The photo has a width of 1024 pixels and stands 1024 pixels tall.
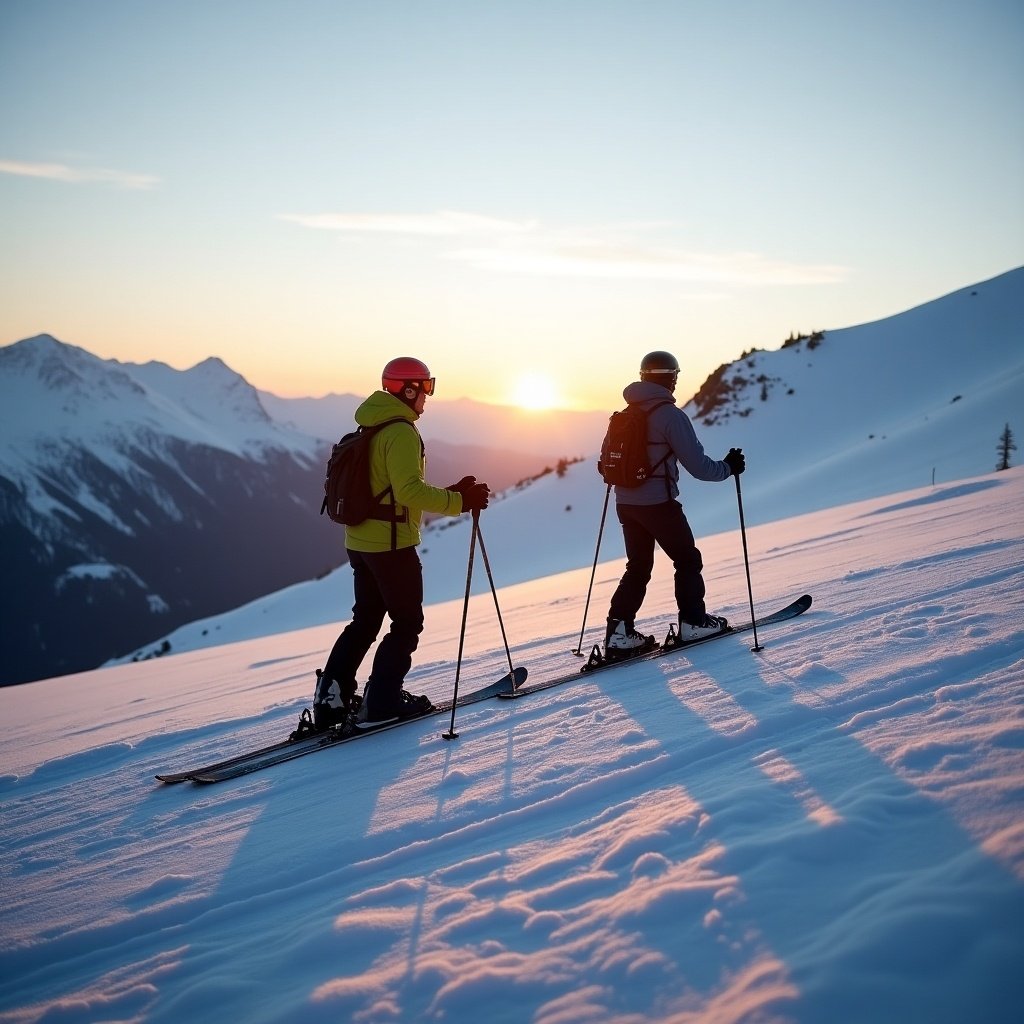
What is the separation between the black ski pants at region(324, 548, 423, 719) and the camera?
538 cm

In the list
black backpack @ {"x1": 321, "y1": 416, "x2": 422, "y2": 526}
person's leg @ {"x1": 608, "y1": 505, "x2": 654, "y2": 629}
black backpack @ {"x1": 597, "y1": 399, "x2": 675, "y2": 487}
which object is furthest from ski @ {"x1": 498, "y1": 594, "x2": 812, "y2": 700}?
black backpack @ {"x1": 321, "y1": 416, "x2": 422, "y2": 526}

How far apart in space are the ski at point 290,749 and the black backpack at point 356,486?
1.49m

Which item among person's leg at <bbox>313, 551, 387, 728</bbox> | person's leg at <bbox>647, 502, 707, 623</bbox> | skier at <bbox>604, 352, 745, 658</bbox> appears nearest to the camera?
person's leg at <bbox>313, 551, 387, 728</bbox>

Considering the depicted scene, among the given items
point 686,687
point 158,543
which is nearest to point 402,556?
point 686,687

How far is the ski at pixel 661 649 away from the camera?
6027mm

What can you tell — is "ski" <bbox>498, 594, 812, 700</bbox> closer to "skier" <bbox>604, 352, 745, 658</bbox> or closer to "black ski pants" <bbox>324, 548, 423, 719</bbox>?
"skier" <bbox>604, 352, 745, 658</bbox>

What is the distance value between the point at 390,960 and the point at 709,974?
111cm

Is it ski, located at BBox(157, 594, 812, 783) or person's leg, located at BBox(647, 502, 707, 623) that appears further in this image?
person's leg, located at BBox(647, 502, 707, 623)

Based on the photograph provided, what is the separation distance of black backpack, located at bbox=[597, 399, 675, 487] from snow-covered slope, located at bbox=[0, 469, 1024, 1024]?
1.53m

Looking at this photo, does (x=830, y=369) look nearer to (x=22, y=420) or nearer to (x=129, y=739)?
(x=129, y=739)

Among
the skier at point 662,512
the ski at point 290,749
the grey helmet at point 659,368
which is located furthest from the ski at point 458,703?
the grey helmet at point 659,368

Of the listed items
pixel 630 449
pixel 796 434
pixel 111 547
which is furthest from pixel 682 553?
pixel 111 547

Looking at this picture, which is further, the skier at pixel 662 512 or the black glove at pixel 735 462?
the skier at pixel 662 512

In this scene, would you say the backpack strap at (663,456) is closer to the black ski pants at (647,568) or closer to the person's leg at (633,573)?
the black ski pants at (647,568)
